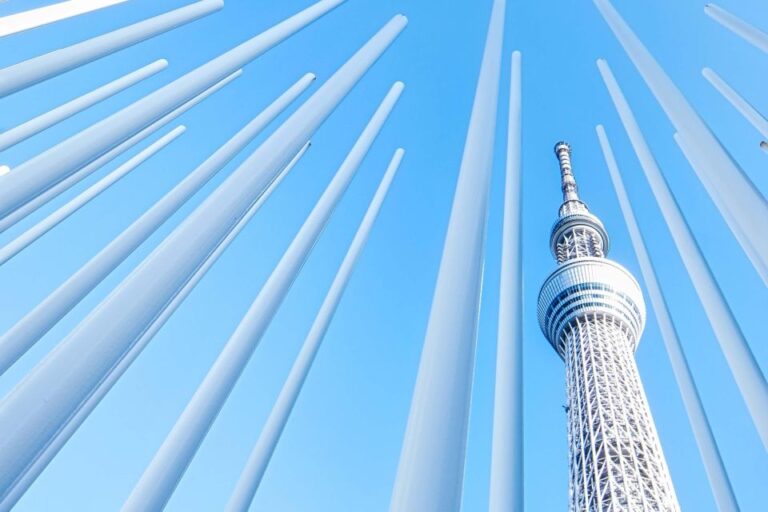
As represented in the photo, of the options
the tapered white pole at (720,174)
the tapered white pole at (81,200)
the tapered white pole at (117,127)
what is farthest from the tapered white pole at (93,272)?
the tapered white pole at (720,174)

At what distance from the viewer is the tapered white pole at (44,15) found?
559 centimetres

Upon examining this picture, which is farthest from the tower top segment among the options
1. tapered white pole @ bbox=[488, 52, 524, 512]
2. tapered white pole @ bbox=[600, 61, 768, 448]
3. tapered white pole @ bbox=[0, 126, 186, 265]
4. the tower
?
tapered white pole @ bbox=[488, 52, 524, 512]

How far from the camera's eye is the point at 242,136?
6.33 m

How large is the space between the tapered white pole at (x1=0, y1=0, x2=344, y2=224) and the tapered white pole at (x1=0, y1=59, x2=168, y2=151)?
320 cm

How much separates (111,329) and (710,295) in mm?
4329

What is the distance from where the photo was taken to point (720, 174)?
3721 millimetres

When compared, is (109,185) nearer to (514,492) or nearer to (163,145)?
(163,145)

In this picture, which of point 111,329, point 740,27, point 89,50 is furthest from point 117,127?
point 740,27

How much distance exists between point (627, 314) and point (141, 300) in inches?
2164

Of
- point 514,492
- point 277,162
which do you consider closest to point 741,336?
point 514,492

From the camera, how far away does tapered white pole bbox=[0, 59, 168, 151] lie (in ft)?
23.6

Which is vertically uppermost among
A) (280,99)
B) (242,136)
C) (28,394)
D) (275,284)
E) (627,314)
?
(627,314)

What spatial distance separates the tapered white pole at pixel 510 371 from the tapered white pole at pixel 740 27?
9.00ft

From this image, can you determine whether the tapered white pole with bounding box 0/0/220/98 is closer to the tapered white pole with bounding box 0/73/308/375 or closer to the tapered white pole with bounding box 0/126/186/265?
the tapered white pole with bounding box 0/73/308/375
